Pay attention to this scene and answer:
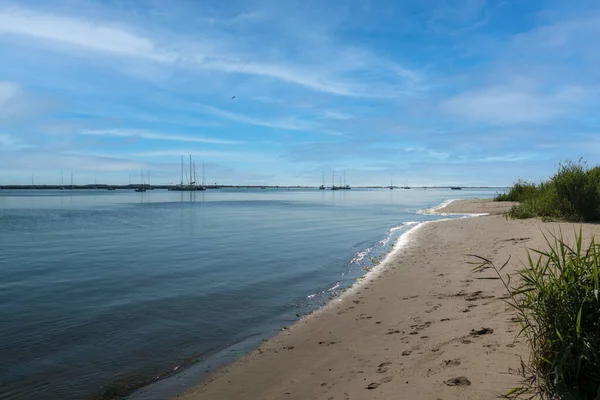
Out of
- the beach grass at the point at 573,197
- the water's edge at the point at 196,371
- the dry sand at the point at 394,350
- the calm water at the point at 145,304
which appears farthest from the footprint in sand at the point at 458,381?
the beach grass at the point at 573,197

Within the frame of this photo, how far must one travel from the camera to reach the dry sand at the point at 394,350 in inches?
179

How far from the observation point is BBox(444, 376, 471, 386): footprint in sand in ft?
14.0

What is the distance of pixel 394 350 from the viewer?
20.0ft

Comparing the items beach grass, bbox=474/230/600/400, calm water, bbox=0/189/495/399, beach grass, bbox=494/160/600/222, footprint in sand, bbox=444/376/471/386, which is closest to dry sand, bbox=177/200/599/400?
footprint in sand, bbox=444/376/471/386

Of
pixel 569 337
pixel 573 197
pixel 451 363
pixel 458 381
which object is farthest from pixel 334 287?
pixel 573 197

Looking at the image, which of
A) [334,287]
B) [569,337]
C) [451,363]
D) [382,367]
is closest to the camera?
[569,337]

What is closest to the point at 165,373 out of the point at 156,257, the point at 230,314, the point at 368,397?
the point at 230,314

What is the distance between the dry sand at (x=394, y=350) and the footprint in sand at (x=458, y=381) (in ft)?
0.04

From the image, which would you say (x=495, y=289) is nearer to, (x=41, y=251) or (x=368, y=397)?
(x=368, y=397)

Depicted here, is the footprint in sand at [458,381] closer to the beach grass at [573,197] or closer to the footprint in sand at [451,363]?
the footprint in sand at [451,363]

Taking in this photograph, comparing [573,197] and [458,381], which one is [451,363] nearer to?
[458,381]

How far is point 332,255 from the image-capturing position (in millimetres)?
16969

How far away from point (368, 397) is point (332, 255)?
12390 mm

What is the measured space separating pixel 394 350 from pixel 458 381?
1.80 metres
